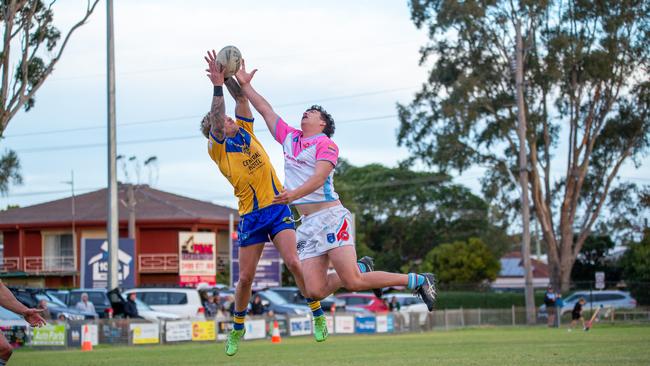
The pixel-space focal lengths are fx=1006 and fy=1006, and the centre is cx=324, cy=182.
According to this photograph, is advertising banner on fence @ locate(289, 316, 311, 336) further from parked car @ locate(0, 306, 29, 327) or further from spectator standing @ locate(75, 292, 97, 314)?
parked car @ locate(0, 306, 29, 327)

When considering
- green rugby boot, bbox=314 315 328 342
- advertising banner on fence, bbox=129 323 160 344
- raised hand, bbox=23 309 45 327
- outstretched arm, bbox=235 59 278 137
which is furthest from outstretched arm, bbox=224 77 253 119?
advertising banner on fence, bbox=129 323 160 344

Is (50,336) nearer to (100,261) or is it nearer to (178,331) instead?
(178,331)

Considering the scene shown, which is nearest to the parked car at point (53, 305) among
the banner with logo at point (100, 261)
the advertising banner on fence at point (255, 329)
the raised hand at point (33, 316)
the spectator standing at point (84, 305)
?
the spectator standing at point (84, 305)

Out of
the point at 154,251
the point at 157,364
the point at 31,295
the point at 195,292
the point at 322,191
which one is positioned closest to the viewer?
the point at 322,191

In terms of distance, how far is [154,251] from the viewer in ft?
205

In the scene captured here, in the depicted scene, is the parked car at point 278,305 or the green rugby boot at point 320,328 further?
the parked car at point 278,305

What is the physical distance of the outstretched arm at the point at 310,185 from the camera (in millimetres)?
9586

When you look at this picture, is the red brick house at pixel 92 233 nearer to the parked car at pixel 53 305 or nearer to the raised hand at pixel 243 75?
the parked car at pixel 53 305

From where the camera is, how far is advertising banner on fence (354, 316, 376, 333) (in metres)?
35.8

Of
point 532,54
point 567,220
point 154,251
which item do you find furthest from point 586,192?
point 154,251

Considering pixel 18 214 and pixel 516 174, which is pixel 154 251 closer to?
pixel 18 214

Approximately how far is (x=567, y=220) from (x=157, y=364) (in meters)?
34.8

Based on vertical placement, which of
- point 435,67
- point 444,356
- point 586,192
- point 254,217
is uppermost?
point 435,67

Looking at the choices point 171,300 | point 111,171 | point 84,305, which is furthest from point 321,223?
point 171,300
